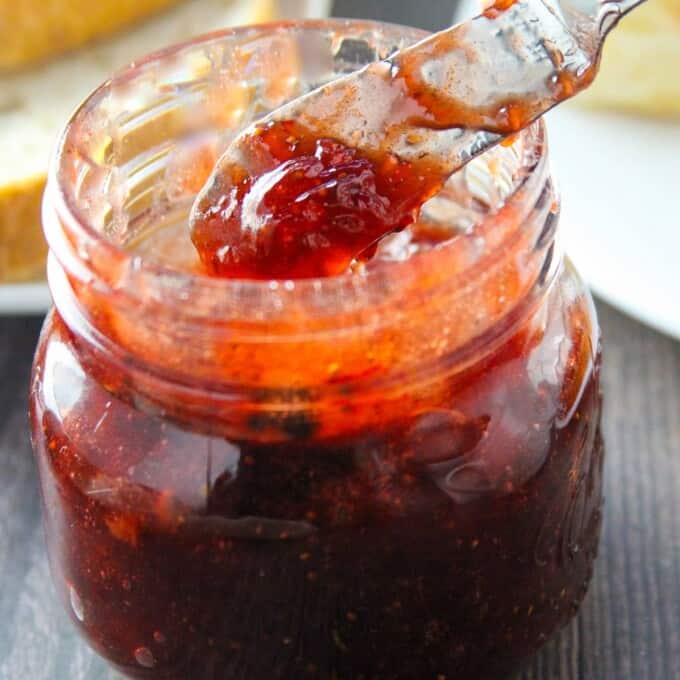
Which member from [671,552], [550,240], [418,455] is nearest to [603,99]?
[671,552]

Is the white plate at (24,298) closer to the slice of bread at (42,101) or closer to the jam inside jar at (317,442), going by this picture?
the slice of bread at (42,101)

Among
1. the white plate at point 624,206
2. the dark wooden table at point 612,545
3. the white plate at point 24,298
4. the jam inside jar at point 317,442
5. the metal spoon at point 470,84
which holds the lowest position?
the dark wooden table at point 612,545

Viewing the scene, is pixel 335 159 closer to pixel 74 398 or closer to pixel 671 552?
pixel 74 398

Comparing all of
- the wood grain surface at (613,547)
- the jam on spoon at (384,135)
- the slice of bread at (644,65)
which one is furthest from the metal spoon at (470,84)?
the slice of bread at (644,65)

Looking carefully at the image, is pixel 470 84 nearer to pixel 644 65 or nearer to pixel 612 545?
pixel 612 545

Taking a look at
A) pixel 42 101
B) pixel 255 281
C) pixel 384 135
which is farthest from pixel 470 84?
pixel 42 101

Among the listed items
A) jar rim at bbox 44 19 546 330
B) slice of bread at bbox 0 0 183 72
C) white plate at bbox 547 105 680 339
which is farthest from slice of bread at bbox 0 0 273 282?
jar rim at bbox 44 19 546 330
